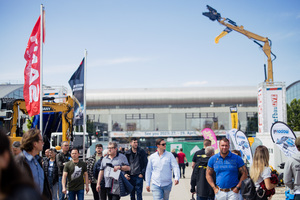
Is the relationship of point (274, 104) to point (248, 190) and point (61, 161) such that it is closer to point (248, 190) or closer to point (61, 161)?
point (61, 161)

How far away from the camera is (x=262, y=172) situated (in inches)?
217

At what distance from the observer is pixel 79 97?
57.7 feet

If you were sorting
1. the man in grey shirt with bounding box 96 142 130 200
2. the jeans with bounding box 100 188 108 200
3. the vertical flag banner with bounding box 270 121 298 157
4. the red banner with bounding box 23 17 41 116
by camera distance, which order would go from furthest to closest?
the red banner with bounding box 23 17 41 116, the vertical flag banner with bounding box 270 121 298 157, the jeans with bounding box 100 188 108 200, the man in grey shirt with bounding box 96 142 130 200

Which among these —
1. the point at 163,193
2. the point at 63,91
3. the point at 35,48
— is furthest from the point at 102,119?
the point at 163,193

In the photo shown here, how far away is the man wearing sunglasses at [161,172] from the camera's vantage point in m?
7.62

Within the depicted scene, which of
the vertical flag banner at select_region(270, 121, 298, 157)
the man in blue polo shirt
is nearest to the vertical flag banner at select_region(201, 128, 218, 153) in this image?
the vertical flag banner at select_region(270, 121, 298, 157)

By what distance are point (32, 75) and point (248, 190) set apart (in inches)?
300

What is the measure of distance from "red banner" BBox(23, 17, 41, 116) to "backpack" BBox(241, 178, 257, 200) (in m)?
7.04

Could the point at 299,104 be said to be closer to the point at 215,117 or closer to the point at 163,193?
the point at 215,117

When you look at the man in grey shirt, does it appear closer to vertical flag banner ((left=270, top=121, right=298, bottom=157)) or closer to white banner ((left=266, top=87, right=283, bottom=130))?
vertical flag banner ((left=270, top=121, right=298, bottom=157))

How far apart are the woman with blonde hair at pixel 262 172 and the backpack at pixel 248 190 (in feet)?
0.24

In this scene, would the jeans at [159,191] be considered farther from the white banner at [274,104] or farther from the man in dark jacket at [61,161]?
the white banner at [274,104]

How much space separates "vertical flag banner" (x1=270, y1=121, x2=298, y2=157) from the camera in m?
9.20

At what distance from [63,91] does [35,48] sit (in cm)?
1209
